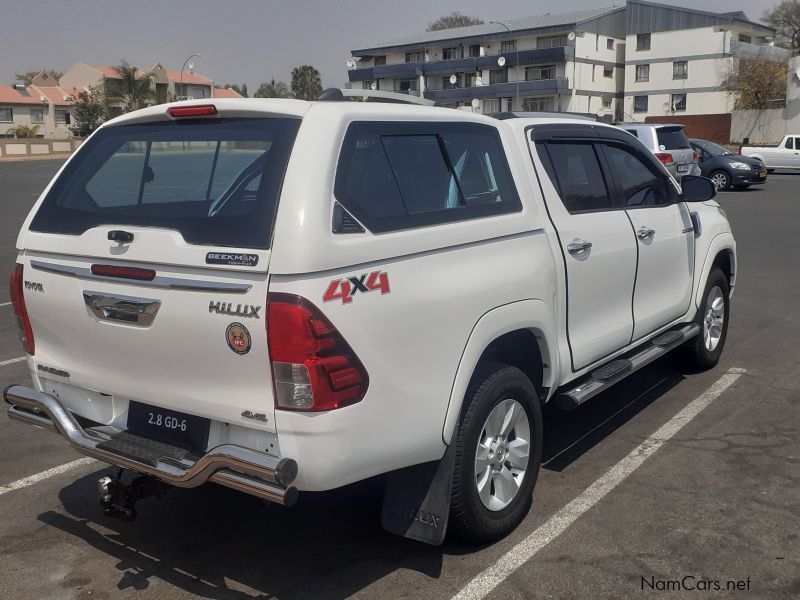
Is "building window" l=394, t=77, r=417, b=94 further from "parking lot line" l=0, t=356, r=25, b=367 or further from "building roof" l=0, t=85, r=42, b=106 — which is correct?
"parking lot line" l=0, t=356, r=25, b=367

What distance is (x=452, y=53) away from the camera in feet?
246

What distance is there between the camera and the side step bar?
4.32 meters

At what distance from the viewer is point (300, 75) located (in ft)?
363

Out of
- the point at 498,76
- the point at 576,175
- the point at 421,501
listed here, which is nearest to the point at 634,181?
the point at 576,175

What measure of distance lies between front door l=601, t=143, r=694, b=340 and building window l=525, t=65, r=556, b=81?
63995mm

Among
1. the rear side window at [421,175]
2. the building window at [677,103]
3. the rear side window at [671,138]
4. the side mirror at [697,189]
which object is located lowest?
the side mirror at [697,189]

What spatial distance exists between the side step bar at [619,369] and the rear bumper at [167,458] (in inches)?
71.4

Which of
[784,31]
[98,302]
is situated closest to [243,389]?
[98,302]

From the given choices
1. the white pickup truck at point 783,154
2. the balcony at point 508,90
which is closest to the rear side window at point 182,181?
the white pickup truck at point 783,154

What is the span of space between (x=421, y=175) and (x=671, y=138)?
1820cm

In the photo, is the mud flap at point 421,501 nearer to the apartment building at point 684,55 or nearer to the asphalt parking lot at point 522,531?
the asphalt parking lot at point 522,531

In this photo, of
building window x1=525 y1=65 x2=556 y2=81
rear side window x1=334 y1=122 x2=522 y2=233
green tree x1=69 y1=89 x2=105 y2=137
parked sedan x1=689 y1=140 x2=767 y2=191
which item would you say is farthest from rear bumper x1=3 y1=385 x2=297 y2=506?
green tree x1=69 y1=89 x2=105 y2=137

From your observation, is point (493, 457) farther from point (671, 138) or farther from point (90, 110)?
point (90, 110)

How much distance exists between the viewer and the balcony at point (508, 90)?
6469 cm
